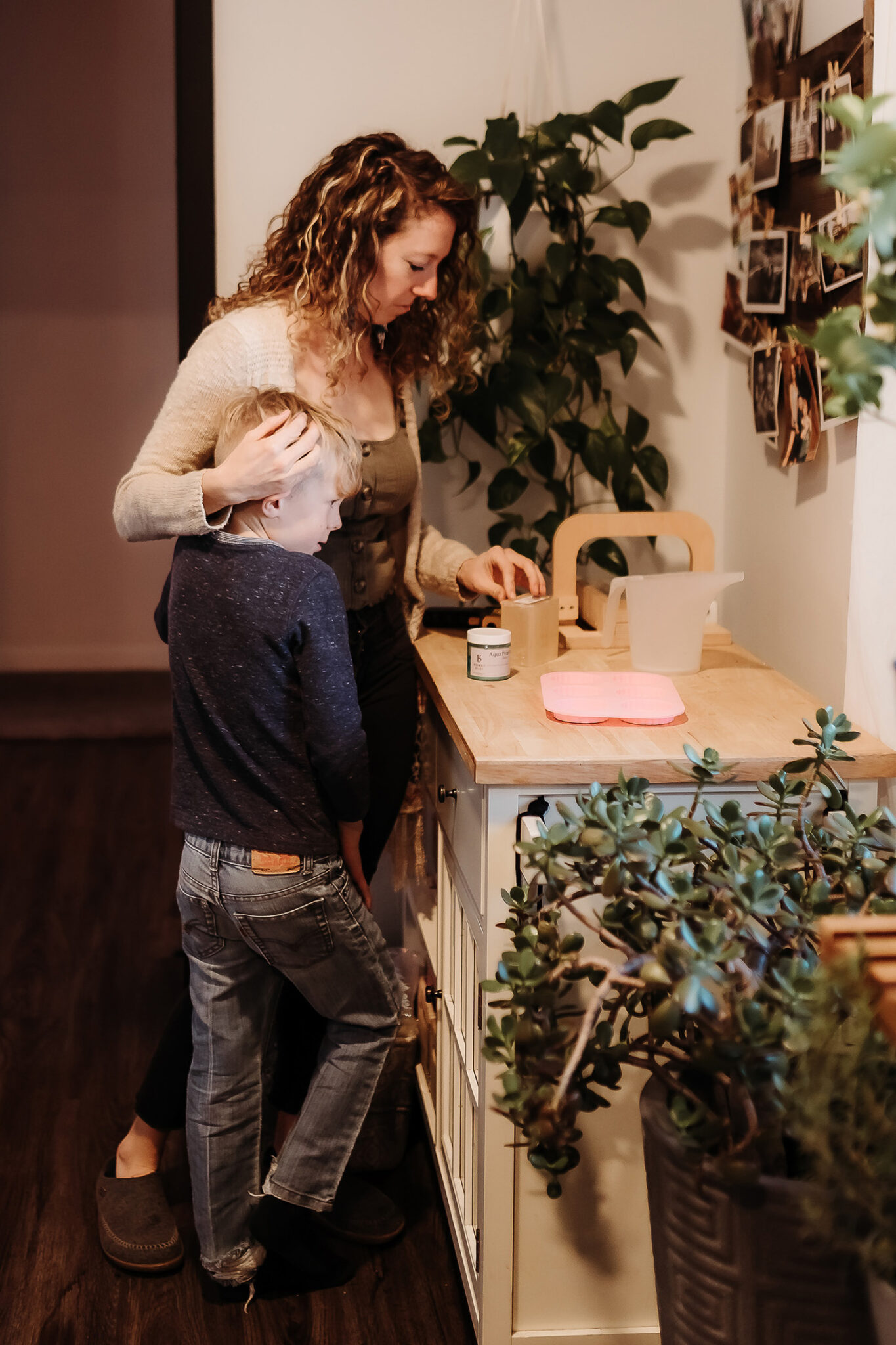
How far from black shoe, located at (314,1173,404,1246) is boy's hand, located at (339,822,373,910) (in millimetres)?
552

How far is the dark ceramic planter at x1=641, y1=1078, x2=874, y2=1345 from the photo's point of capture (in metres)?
0.88

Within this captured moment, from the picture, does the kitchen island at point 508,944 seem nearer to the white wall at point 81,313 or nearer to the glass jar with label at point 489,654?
the glass jar with label at point 489,654

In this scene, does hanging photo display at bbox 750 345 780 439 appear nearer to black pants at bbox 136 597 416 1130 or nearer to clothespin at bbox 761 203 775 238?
clothespin at bbox 761 203 775 238

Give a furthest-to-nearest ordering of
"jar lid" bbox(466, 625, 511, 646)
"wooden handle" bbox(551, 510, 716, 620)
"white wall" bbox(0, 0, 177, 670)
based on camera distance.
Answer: "white wall" bbox(0, 0, 177, 670), "wooden handle" bbox(551, 510, 716, 620), "jar lid" bbox(466, 625, 511, 646)

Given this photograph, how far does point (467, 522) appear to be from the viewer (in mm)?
2295

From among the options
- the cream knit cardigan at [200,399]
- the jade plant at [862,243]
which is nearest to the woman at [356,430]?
the cream knit cardigan at [200,399]

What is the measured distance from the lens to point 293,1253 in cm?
170

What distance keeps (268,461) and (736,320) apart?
1133 mm

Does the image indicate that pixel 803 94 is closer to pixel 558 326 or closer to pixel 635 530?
pixel 558 326

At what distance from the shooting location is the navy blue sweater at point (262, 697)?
138 centimetres

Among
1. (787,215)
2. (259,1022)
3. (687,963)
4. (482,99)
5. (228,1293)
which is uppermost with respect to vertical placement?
(482,99)

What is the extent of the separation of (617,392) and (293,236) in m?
0.78

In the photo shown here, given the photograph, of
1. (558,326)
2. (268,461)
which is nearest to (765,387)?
(558,326)

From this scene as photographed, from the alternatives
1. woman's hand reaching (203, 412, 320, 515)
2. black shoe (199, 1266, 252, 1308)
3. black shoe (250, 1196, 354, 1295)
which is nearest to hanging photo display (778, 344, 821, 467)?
woman's hand reaching (203, 412, 320, 515)
